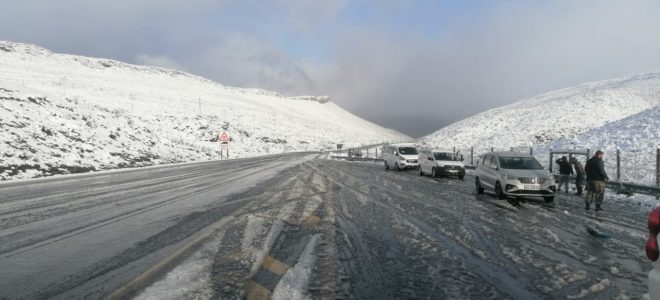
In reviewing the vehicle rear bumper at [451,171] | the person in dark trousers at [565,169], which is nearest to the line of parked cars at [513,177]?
A: the person in dark trousers at [565,169]

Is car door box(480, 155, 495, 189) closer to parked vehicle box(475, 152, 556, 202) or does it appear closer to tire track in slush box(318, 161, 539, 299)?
parked vehicle box(475, 152, 556, 202)

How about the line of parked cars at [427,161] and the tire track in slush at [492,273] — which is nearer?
the tire track in slush at [492,273]

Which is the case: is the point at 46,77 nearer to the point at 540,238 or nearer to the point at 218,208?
the point at 218,208

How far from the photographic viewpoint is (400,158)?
31188 mm

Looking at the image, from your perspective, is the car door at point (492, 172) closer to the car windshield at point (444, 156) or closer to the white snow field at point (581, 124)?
the car windshield at point (444, 156)

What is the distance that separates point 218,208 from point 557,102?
3393 inches

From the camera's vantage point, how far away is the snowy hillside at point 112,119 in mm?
29627

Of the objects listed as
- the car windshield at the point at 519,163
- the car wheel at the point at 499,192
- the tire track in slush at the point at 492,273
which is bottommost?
the tire track in slush at the point at 492,273

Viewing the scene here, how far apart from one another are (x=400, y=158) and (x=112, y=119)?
31645 mm

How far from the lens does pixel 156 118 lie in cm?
6912

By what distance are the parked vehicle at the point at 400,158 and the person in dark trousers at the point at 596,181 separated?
17800 millimetres

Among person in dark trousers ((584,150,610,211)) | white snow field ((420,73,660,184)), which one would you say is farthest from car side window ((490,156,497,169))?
white snow field ((420,73,660,184))

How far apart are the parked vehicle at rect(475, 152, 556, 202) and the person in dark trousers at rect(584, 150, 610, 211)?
1.37 meters

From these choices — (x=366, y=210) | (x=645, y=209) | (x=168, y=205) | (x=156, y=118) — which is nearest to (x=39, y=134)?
(x=168, y=205)
